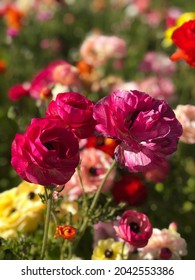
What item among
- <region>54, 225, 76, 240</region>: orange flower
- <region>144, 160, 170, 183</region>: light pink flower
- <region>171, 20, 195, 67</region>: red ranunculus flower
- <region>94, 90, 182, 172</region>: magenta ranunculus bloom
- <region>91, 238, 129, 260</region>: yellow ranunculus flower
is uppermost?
<region>94, 90, 182, 172</region>: magenta ranunculus bloom

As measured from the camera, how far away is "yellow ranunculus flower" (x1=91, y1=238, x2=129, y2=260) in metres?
1.51

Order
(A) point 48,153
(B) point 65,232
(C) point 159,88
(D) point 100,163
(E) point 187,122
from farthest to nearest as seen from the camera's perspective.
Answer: (C) point 159,88, (D) point 100,163, (E) point 187,122, (B) point 65,232, (A) point 48,153

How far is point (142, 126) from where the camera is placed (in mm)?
1128

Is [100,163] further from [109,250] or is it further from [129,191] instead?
[109,250]

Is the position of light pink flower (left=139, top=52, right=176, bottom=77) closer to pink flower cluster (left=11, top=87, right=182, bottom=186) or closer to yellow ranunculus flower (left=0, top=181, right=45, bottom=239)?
yellow ranunculus flower (left=0, top=181, right=45, bottom=239)

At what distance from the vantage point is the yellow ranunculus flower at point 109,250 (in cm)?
151

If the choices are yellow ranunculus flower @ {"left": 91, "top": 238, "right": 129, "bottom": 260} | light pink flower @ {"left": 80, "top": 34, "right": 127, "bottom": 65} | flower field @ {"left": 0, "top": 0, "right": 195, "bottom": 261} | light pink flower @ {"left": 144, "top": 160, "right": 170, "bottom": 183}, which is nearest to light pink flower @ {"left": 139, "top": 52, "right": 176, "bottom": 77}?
flower field @ {"left": 0, "top": 0, "right": 195, "bottom": 261}

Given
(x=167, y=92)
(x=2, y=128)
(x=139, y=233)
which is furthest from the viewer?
(x=167, y=92)

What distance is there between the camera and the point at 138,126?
113 cm

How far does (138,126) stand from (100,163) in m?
0.50

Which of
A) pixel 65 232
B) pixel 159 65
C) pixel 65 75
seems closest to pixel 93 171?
pixel 65 232
